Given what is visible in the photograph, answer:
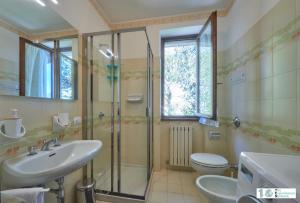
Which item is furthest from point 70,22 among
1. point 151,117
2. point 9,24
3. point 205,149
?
point 205,149

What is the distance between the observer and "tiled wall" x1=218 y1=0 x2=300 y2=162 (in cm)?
107

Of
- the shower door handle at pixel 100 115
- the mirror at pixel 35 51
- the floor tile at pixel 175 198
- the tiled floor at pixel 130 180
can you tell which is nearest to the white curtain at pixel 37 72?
the mirror at pixel 35 51

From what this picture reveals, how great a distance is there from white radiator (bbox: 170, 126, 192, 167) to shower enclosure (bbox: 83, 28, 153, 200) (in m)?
0.36

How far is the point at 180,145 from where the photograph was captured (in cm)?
241

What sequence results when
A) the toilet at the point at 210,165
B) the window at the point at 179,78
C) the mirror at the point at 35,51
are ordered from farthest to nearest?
the window at the point at 179,78 < the toilet at the point at 210,165 < the mirror at the point at 35,51

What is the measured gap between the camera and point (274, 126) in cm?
125

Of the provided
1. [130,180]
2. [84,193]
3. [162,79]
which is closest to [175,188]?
[130,180]

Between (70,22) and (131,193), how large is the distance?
194cm

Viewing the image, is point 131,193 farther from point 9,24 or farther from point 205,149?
point 9,24

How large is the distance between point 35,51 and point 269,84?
1.93 m

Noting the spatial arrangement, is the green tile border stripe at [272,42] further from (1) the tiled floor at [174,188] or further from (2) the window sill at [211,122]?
(1) the tiled floor at [174,188]

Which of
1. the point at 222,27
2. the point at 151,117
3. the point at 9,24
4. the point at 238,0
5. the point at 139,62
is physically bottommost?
the point at 151,117

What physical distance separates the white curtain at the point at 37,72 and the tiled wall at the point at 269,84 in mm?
1854

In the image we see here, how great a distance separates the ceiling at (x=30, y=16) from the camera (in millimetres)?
964
